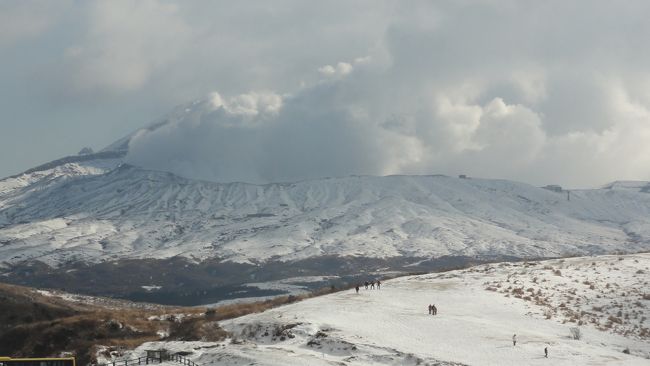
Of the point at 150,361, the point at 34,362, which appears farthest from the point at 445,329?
the point at 34,362

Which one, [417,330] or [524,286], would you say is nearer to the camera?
[417,330]

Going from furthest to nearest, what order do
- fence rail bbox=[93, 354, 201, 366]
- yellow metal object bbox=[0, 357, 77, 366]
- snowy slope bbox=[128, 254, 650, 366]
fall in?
fence rail bbox=[93, 354, 201, 366] < snowy slope bbox=[128, 254, 650, 366] < yellow metal object bbox=[0, 357, 77, 366]

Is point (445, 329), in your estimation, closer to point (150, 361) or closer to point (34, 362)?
point (150, 361)

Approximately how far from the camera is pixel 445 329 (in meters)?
54.9

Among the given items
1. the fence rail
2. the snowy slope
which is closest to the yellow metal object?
the fence rail

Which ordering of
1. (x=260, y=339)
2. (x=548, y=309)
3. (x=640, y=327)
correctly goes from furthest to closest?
(x=548, y=309)
(x=640, y=327)
(x=260, y=339)

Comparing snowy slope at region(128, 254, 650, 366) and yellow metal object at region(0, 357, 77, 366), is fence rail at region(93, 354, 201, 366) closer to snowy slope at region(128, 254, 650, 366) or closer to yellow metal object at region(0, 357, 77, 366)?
snowy slope at region(128, 254, 650, 366)

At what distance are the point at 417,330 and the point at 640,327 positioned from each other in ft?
63.9

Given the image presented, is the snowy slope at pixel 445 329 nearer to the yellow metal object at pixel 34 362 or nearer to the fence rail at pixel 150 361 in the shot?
the fence rail at pixel 150 361

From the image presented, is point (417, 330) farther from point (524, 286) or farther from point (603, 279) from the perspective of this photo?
point (603, 279)

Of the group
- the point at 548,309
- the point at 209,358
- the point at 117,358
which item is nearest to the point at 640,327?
the point at 548,309

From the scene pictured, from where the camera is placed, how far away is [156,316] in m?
66.8

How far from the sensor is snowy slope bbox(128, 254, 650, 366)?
46781mm

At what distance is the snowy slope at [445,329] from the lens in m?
46.8
